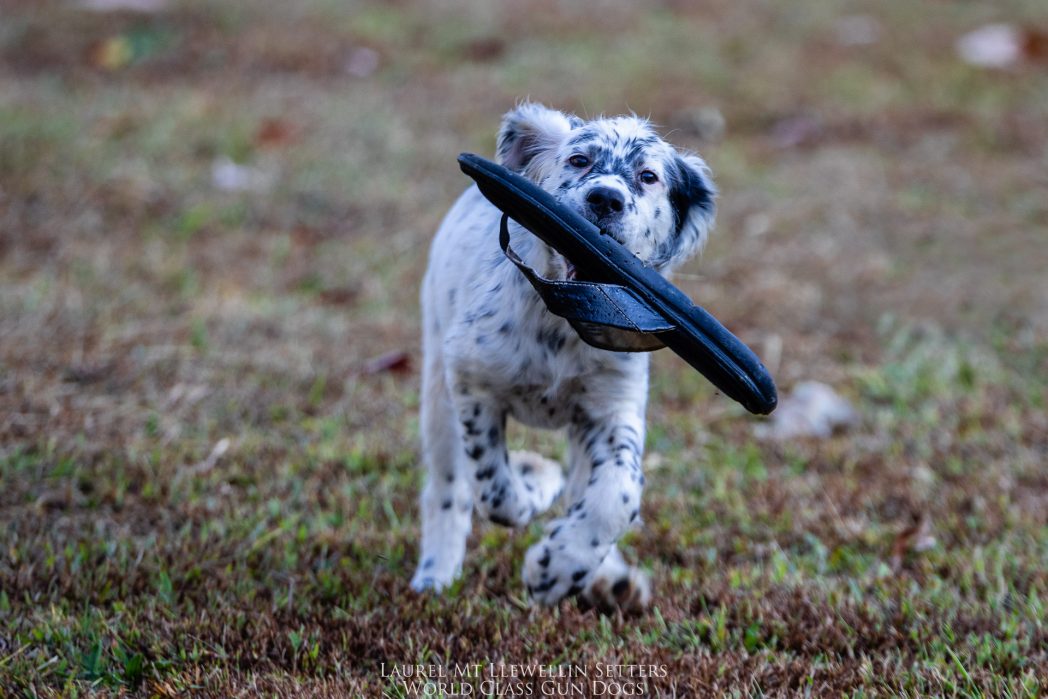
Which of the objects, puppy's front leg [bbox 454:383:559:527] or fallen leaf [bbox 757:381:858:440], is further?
fallen leaf [bbox 757:381:858:440]

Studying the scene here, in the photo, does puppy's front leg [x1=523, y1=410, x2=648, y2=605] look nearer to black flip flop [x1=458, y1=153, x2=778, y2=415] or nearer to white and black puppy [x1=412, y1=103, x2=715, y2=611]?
white and black puppy [x1=412, y1=103, x2=715, y2=611]

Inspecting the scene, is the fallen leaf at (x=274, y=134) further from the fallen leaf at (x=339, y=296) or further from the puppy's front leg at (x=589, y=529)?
the puppy's front leg at (x=589, y=529)

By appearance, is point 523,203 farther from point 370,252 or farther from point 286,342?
point 370,252

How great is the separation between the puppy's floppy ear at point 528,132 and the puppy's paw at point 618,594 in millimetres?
1173

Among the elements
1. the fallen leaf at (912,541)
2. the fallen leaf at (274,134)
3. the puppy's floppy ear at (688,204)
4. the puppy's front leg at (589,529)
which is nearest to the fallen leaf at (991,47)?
the fallen leaf at (274,134)

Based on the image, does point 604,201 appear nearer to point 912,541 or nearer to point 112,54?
point 912,541

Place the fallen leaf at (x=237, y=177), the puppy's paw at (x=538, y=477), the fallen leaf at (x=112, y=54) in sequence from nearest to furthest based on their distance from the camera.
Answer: the puppy's paw at (x=538, y=477) → the fallen leaf at (x=237, y=177) → the fallen leaf at (x=112, y=54)

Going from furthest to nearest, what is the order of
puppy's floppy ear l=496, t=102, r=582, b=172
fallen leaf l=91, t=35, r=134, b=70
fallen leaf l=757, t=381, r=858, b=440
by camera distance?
1. fallen leaf l=91, t=35, r=134, b=70
2. fallen leaf l=757, t=381, r=858, b=440
3. puppy's floppy ear l=496, t=102, r=582, b=172

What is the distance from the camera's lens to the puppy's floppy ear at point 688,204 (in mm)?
3256

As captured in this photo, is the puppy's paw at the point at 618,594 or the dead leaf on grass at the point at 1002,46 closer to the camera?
the puppy's paw at the point at 618,594

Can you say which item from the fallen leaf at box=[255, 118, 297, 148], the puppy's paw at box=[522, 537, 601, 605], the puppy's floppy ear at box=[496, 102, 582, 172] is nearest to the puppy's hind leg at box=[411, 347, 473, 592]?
the puppy's paw at box=[522, 537, 601, 605]

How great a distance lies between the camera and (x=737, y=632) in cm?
324

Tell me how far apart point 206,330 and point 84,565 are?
92.4 inches

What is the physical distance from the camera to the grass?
3184 millimetres
